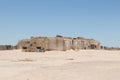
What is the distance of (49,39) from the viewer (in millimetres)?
59062

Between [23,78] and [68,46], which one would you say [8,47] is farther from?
[23,78]

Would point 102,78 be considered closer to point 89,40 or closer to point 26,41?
point 26,41

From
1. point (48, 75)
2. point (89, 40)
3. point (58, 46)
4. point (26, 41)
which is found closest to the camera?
point (48, 75)

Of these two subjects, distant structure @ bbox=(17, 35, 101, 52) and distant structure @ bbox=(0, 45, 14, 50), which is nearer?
distant structure @ bbox=(17, 35, 101, 52)

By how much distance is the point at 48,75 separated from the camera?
14.8m

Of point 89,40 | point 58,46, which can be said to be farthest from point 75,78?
point 89,40

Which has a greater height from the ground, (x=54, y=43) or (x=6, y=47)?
(x=54, y=43)

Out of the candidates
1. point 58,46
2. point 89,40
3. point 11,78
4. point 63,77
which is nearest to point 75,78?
point 63,77

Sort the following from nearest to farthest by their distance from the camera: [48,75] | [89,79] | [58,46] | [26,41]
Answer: [89,79] < [48,75] < [58,46] < [26,41]

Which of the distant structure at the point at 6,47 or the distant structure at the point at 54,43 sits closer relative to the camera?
the distant structure at the point at 54,43

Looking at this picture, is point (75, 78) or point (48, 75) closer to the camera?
point (75, 78)

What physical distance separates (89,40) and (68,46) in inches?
466

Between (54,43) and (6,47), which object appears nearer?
(54,43)

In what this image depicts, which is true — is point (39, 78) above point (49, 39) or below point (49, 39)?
below
